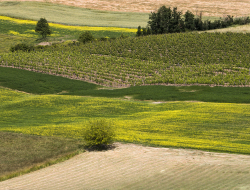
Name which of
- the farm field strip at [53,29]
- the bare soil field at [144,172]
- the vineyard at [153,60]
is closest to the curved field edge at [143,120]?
the bare soil field at [144,172]

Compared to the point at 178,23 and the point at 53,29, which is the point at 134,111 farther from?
the point at 53,29

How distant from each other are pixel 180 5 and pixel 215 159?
14488 cm

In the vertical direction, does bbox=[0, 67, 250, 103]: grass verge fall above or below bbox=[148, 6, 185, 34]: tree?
below

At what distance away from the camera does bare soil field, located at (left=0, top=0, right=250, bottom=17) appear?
150125mm

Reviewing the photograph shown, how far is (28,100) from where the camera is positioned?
158 feet

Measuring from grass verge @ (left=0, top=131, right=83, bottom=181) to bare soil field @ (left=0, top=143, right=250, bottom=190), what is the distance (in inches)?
31.8

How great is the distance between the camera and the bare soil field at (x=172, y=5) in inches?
5910

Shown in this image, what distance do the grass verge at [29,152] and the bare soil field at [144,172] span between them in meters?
0.81

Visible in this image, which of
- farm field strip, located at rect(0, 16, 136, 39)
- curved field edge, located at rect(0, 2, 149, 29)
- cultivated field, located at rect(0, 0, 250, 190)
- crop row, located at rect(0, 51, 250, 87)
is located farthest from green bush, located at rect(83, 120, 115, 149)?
curved field edge, located at rect(0, 2, 149, 29)

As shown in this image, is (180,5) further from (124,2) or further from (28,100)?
(28,100)

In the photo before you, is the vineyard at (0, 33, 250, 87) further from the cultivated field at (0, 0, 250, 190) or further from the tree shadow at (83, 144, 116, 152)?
the tree shadow at (83, 144, 116, 152)

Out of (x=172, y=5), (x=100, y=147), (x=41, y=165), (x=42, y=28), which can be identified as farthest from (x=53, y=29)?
(x=41, y=165)

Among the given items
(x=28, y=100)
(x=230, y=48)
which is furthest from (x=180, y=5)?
(x=28, y=100)

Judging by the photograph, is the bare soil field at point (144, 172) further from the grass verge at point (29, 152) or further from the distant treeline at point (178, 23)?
the distant treeline at point (178, 23)
